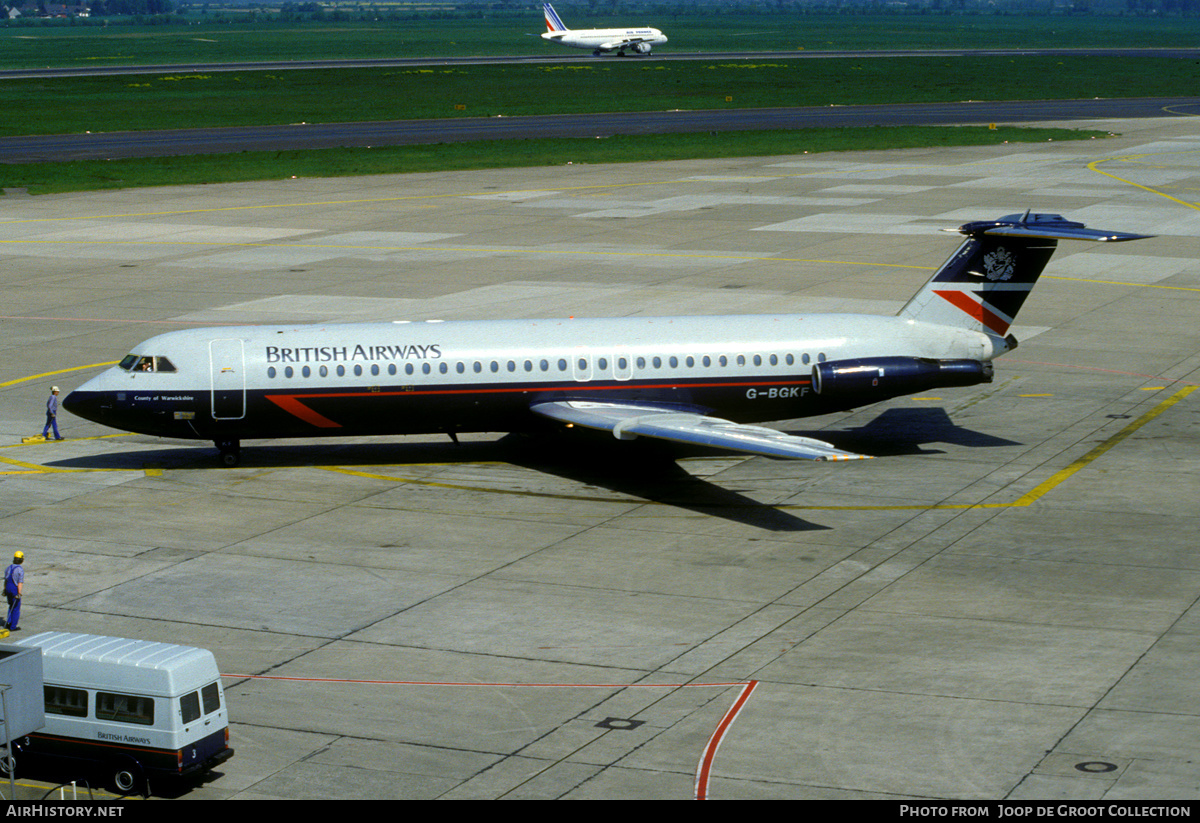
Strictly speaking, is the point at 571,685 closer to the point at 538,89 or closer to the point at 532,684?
the point at 532,684

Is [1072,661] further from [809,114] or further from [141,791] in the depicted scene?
[809,114]

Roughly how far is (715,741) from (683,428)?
524 inches

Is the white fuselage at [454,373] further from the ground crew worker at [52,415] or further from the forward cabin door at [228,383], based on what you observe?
the ground crew worker at [52,415]

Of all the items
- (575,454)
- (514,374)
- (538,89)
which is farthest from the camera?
(538,89)

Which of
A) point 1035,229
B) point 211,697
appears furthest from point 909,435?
point 211,697

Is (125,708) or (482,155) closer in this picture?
(125,708)

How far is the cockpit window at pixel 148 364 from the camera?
1441 inches

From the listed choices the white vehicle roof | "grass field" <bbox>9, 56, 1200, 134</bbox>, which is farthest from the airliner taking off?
"grass field" <bbox>9, 56, 1200, 134</bbox>

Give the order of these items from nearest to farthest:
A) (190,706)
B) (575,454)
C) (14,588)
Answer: (190,706) → (14,588) → (575,454)

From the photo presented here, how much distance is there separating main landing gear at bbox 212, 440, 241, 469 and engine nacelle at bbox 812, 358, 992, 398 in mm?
15102

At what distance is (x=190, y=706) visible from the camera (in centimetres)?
1988

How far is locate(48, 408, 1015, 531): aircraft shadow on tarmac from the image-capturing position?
119ft

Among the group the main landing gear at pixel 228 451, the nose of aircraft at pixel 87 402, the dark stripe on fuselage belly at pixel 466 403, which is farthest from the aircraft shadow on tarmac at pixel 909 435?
the nose of aircraft at pixel 87 402

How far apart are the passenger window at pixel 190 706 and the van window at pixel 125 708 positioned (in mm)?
412
